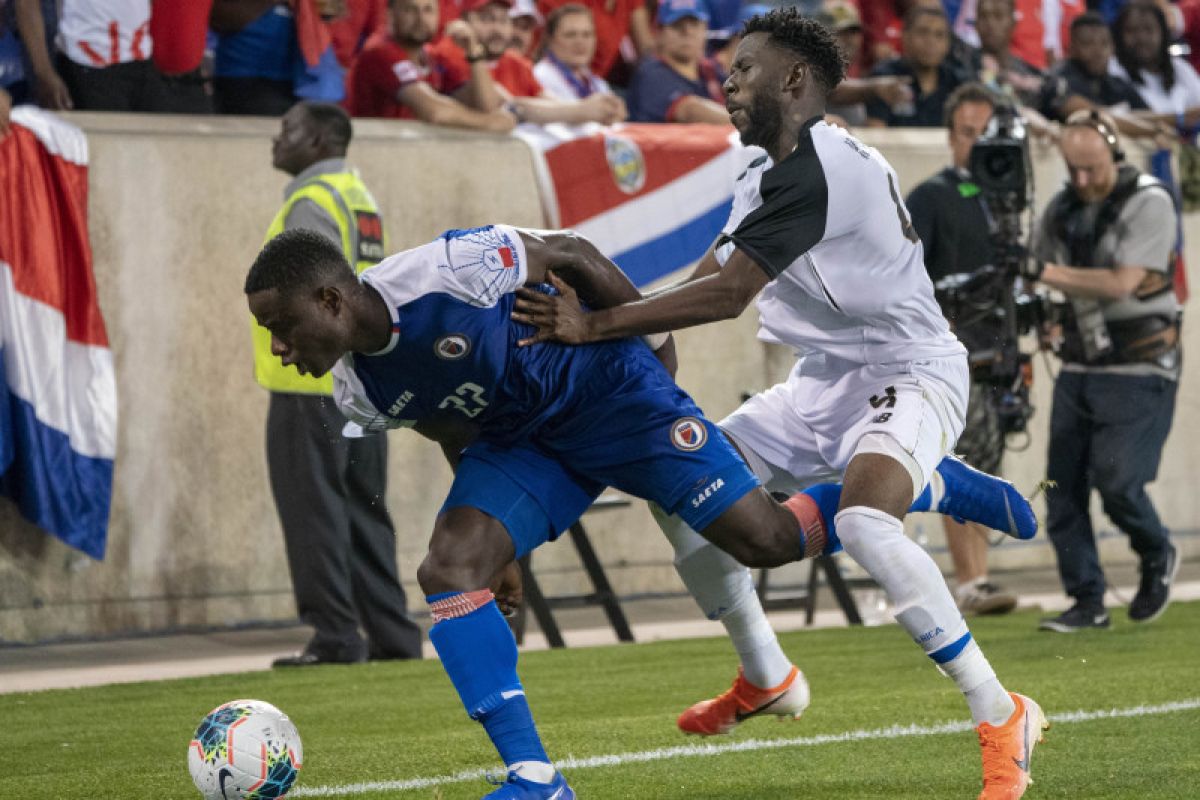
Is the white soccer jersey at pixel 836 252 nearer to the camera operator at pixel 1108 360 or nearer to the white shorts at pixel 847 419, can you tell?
the white shorts at pixel 847 419

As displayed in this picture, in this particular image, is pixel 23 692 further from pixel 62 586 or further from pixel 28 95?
pixel 28 95

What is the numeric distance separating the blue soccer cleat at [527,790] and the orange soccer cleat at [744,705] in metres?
1.24

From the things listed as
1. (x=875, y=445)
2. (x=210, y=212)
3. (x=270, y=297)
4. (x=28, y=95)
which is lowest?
(x=210, y=212)

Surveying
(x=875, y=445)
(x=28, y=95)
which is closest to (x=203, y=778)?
(x=875, y=445)

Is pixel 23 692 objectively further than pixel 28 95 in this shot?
No

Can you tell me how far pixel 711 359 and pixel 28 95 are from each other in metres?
4.44

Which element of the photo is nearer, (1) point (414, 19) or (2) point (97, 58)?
(2) point (97, 58)

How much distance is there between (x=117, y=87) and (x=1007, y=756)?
714cm

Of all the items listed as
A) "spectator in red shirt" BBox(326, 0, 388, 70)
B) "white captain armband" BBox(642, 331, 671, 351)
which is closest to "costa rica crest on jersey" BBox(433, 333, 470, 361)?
"white captain armband" BBox(642, 331, 671, 351)

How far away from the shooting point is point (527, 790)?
4953mm

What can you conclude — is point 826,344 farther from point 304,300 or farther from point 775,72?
point 304,300

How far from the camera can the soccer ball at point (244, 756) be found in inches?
205

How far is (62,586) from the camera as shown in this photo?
33.6ft

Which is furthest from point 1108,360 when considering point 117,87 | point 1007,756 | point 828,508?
point 117,87
